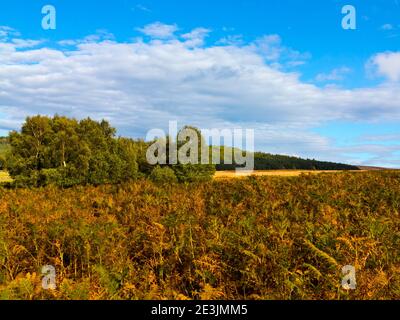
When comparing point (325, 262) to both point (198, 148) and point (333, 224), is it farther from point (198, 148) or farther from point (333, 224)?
point (198, 148)

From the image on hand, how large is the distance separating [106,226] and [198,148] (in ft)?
244

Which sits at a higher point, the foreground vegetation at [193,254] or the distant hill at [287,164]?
the distant hill at [287,164]

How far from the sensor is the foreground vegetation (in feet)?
20.9

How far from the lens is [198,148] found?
8306 cm

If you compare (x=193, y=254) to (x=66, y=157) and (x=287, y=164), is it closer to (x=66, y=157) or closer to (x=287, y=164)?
(x=66, y=157)

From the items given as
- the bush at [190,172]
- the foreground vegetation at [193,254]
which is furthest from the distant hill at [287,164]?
the foreground vegetation at [193,254]

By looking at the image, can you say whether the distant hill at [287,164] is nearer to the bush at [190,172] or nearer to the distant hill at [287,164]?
the distant hill at [287,164]

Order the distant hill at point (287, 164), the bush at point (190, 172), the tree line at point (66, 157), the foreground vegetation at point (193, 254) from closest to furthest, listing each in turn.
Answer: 1. the foreground vegetation at point (193, 254)
2. the tree line at point (66, 157)
3. the bush at point (190, 172)
4. the distant hill at point (287, 164)

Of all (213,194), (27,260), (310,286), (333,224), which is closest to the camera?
(310,286)

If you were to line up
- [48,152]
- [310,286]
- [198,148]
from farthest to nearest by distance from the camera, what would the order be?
[198,148], [48,152], [310,286]

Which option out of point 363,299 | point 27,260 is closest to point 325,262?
point 363,299

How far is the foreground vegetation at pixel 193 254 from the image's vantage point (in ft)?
20.9

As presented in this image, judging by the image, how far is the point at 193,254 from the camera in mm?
7820

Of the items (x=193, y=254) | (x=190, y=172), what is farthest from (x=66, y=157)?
(x=193, y=254)
